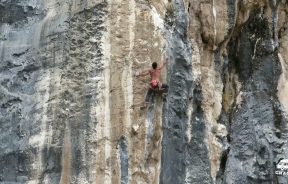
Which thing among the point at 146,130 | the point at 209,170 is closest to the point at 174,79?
the point at 146,130

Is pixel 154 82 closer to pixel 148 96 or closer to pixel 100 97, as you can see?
pixel 148 96

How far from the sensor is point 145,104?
923 cm

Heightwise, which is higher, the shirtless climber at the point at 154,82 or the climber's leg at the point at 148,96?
the shirtless climber at the point at 154,82

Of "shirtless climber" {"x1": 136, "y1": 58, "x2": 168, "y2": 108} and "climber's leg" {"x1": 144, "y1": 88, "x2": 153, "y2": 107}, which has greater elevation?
"shirtless climber" {"x1": 136, "y1": 58, "x2": 168, "y2": 108}

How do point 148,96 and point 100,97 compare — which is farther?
point 148,96

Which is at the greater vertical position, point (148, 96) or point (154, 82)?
point (154, 82)

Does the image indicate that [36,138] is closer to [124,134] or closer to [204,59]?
[124,134]

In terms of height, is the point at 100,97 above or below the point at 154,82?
below

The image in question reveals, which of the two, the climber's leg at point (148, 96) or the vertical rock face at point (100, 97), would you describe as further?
the climber's leg at point (148, 96)

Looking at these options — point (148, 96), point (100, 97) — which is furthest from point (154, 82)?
point (100, 97)

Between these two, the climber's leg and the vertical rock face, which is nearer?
the vertical rock face

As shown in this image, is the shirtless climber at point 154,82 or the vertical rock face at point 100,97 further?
the shirtless climber at point 154,82

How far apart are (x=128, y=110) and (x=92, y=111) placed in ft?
1.73

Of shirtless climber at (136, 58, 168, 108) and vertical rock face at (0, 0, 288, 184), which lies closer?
vertical rock face at (0, 0, 288, 184)
